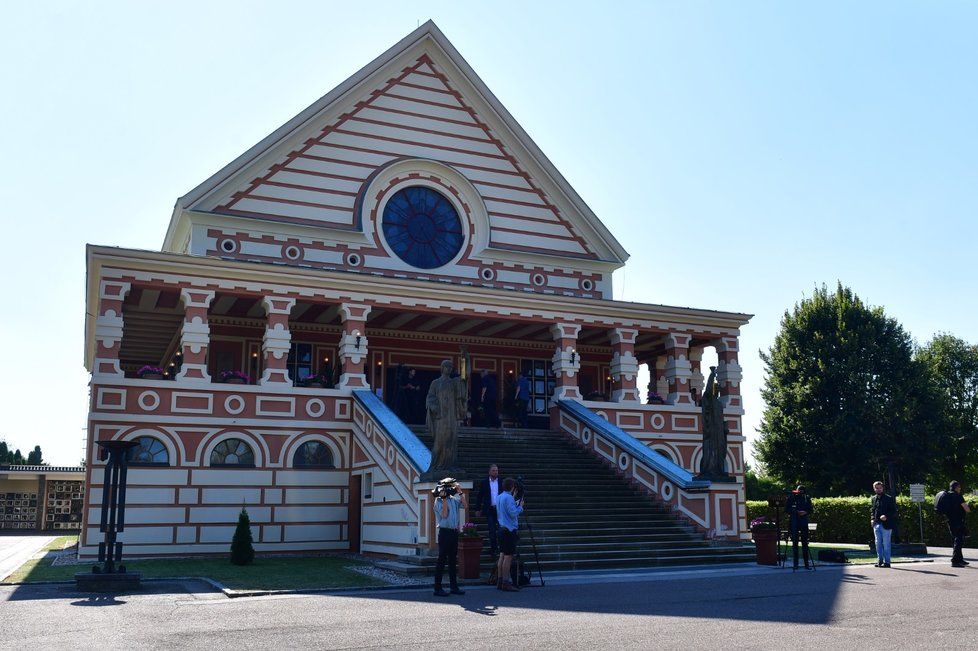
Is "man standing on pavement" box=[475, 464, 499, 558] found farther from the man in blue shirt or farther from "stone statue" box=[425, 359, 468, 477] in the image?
the man in blue shirt

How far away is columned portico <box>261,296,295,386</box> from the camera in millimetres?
23172

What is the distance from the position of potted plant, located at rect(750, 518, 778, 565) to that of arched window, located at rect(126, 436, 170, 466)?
1369 centimetres

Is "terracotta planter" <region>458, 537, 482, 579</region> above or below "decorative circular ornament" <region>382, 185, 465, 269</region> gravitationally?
below

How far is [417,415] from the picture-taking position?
2714 cm

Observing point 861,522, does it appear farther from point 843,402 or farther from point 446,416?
point 446,416

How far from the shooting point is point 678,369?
28.1m

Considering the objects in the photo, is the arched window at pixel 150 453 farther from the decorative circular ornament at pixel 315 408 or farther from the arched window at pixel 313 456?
the decorative circular ornament at pixel 315 408

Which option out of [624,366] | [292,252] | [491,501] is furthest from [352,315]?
[491,501]

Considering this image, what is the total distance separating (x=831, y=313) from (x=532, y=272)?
67.6 feet

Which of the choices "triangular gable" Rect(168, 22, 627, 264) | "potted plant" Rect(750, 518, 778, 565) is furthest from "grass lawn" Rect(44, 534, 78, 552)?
"potted plant" Rect(750, 518, 778, 565)

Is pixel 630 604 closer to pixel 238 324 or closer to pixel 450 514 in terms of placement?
pixel 450 514

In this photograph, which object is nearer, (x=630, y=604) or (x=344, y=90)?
(x=630, y=604)

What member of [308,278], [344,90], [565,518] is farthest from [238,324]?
[565,518]

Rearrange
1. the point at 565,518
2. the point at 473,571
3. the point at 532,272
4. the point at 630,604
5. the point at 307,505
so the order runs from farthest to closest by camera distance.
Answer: the point at 532,272 → the point at 307,505 → the point at 565,518 → the point at 473,571 → the point at 630,604
